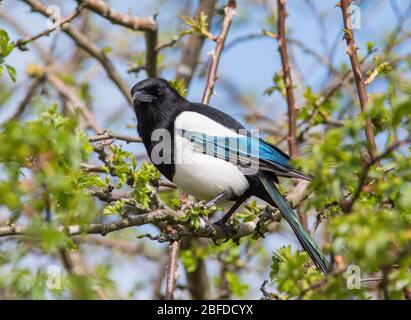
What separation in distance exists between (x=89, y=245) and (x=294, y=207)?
8.97ft

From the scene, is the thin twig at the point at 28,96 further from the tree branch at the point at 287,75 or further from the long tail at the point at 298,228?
the long tail at the point at 298,228

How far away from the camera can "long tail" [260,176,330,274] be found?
3515mm

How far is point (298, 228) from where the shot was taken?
3.62 metres

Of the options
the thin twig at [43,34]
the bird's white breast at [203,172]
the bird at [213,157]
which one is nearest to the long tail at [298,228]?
the bird at [213,157]

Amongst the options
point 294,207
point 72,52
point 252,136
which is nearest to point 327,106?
point 252,136

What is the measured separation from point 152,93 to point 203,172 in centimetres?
68

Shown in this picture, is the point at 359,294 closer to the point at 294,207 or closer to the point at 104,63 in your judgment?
the point at 294,207

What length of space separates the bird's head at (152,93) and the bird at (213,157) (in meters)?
0.02

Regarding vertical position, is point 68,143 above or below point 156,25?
below

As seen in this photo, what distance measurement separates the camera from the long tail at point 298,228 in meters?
3.52

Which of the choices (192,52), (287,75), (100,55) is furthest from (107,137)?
(192,52)

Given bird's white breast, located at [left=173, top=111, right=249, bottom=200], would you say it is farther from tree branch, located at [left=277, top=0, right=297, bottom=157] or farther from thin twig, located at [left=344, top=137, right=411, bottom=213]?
thin twig, located at [left=344, top=137, right=411, bottom=213]

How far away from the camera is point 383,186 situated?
1.83 meters

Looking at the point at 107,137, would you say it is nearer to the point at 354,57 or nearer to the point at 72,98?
the point at 354,57
